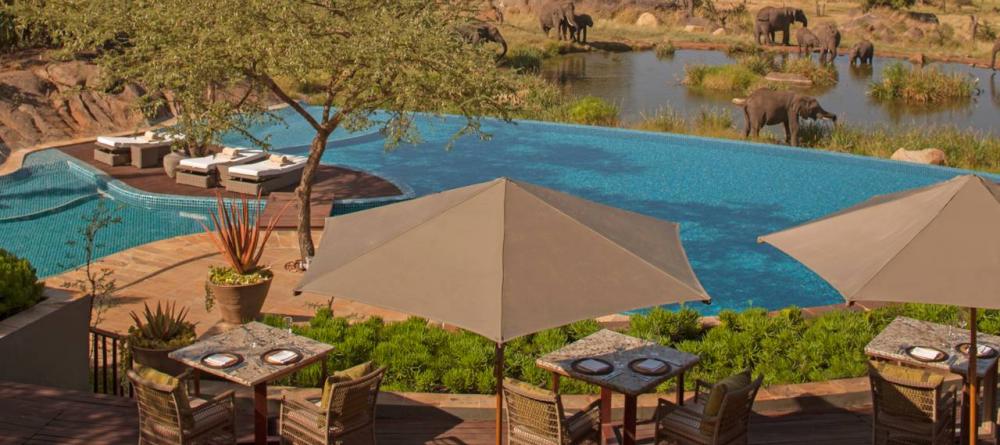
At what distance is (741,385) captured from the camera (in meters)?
7.64

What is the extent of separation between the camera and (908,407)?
763 centimetres

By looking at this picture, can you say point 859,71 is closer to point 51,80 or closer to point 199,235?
point 51,80

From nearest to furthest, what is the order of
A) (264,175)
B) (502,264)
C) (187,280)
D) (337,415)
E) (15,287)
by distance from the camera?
(502,264) < (337,415) < (15,287) < (187,280) < (264,175)

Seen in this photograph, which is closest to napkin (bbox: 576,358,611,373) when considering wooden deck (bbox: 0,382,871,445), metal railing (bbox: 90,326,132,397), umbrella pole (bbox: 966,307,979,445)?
wooden deck (bbox: 0,382,871,445)

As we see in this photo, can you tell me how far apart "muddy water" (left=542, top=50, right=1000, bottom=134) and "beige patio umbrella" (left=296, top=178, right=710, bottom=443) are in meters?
21.9

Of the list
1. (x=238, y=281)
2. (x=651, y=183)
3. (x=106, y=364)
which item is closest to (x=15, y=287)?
(x=106, y=364)

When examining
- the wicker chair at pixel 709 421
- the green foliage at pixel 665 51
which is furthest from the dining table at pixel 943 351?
the green foliage at pixel 665 51

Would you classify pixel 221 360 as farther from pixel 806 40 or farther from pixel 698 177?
pixel 806 40

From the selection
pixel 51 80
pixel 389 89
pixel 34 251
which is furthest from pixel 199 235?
pixel 51 80

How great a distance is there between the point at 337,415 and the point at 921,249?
420 centimetres

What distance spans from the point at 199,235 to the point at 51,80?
39.4ft

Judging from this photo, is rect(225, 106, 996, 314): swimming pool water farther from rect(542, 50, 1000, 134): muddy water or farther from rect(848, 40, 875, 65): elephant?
rect(848, 40, 875, 65): elephant

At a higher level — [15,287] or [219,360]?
[15,287]

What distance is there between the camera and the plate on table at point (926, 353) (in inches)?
331
